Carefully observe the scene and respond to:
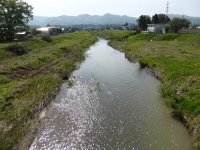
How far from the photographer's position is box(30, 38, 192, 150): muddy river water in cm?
1124

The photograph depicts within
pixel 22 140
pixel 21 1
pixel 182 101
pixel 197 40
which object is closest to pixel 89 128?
pixel 22 140

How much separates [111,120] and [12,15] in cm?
4860

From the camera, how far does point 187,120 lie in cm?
1277

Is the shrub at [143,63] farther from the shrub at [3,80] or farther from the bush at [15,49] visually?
the bush at [15,49]

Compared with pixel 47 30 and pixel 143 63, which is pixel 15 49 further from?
pixel 47 30

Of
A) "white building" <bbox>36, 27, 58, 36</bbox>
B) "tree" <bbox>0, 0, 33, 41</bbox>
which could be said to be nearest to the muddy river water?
"tree" <bbox>0, 0, 33, 41</bbox>

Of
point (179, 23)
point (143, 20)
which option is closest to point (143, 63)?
point (179, 23)

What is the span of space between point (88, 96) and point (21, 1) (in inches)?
1855

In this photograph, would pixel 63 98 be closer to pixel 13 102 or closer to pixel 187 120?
pixel 13 102

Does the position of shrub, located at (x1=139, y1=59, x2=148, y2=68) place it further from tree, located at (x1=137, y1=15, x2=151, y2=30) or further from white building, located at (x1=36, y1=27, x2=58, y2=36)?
tree, located at (x1=137, y1=15, x2=151, y2=30)

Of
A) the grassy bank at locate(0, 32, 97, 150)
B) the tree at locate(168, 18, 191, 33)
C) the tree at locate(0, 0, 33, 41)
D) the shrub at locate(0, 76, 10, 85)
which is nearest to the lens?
the grassy bank at locate(0, 32, 97, 150)

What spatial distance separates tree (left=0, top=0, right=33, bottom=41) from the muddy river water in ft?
125

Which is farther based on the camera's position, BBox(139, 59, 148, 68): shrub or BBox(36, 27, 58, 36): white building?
BBox(36, 27, 58, 36): white building

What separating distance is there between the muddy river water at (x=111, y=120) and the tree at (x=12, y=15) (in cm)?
3815
